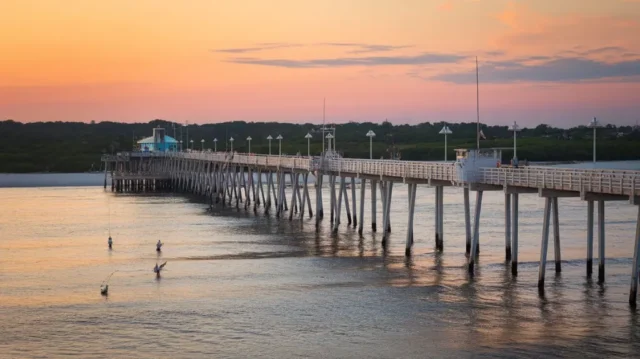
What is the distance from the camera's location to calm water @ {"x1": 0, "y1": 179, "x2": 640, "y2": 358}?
34.8 meters

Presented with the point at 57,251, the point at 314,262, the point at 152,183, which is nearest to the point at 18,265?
the point at 57,251

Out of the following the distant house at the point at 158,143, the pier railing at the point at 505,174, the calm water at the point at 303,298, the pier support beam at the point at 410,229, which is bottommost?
the calm water at the point at 303,298

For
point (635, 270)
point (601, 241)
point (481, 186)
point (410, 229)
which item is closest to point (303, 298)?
point (481, 186)

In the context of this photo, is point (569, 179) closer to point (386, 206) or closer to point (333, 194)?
point (386, 206)

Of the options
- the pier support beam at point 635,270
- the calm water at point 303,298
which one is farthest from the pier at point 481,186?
the calm water at point 303,298

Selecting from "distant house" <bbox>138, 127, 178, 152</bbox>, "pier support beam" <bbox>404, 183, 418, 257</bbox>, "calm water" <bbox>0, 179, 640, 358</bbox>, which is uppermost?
"distant house" <bbox>138, 127, 178, 152</bbox>

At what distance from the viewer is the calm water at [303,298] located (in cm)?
3481

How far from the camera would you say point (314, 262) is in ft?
183

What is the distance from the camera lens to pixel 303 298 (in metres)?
43.9

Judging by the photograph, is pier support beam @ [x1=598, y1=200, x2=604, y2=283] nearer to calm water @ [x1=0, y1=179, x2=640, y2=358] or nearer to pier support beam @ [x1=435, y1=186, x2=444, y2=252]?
calm water @ [x1=0, y1=179, x2=640, y2=358]

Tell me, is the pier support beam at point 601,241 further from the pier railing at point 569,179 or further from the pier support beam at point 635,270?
the pier support beam at point 635,270

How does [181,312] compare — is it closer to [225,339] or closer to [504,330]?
[225,339]

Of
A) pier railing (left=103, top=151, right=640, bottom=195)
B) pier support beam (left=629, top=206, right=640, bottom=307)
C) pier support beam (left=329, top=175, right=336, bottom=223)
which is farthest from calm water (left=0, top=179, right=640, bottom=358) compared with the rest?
pier railing (left=103, top=151, right=640, bottom=195)

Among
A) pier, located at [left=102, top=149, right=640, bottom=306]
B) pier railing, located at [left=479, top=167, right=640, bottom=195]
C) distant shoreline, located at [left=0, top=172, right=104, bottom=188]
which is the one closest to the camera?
pier railing, located at [left=479, top=167, right=640, bottom=195]
